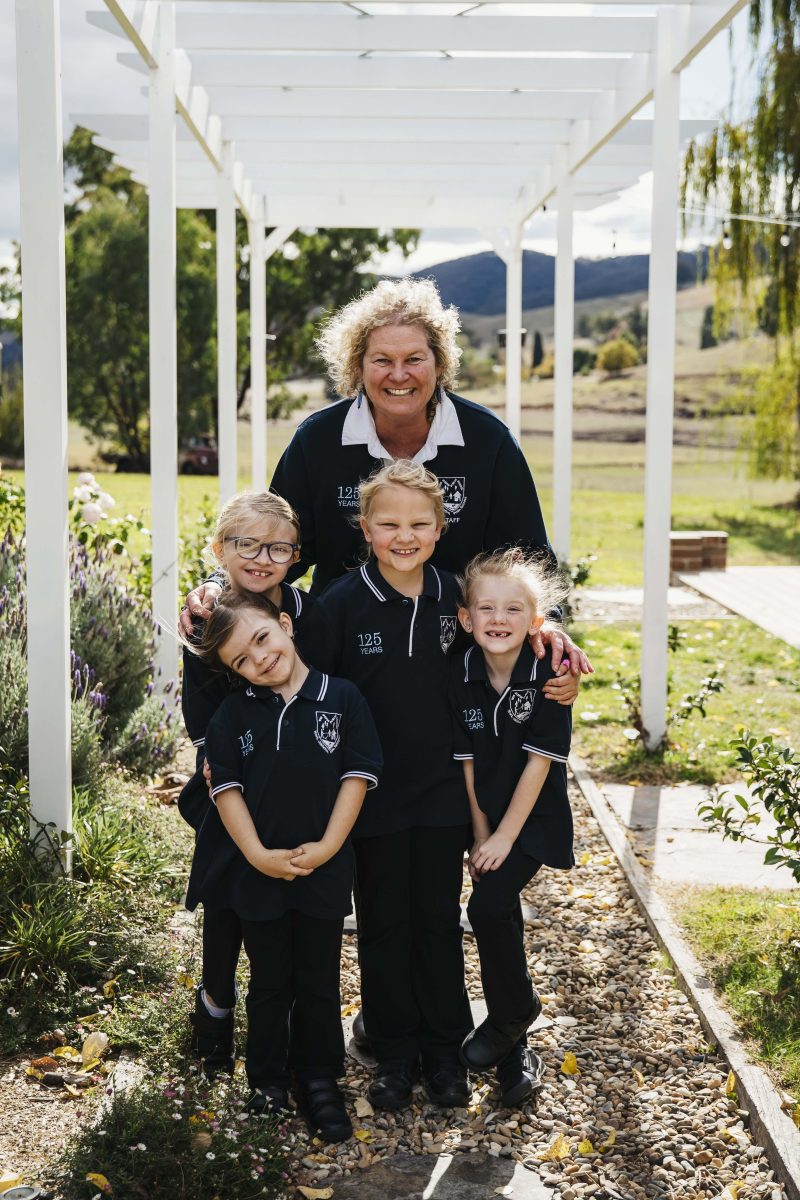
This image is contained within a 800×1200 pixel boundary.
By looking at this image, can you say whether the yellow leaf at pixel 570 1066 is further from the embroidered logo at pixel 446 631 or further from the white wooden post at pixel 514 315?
the white wooden post at pixel 514 315

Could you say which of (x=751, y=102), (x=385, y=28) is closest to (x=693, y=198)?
(x=751, y=102)

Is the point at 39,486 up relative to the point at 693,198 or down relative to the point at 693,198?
down

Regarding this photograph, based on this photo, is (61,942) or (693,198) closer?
(61,942)

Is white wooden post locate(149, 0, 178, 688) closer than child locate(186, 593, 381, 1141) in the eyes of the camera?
No

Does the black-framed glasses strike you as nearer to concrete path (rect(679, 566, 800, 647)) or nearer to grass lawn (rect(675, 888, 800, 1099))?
grass lawn (rect(675, 888, 800, 1099))

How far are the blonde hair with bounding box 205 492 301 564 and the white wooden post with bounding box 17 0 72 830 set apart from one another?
804 millimetres

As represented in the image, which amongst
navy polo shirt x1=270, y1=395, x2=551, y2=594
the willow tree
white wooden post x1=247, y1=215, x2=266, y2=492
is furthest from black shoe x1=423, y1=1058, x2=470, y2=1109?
the willow tree

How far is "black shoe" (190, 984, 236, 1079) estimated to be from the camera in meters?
3.08

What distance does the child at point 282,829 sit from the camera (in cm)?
288

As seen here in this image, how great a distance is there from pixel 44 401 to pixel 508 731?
1697 millimetres

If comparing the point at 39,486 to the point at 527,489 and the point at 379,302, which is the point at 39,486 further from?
the point at 527,489

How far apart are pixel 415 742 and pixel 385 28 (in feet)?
13.6

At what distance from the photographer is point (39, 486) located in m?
3.71

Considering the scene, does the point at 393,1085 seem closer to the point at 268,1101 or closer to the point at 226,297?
the point at 268,1101
